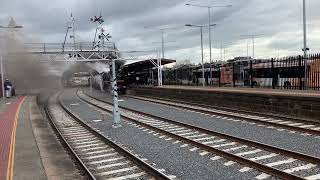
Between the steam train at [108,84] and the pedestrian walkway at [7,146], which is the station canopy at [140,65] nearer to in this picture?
the steam train at [108,84]

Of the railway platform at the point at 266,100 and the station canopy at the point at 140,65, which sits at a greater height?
the station canopy at the point at 140,65

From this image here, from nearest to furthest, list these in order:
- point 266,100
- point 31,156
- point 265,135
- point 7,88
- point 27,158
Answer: point 27,158
point 31,156
point 265,135
point 266,100
point 7,88

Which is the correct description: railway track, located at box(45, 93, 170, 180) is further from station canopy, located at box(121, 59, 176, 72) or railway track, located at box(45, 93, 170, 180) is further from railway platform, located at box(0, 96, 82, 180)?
station canopy, located at box(121, 59, 176, 72)

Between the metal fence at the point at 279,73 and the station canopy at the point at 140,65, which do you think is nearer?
the metal fence at the point at 279,73

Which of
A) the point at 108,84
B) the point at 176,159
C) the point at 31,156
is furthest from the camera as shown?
the point at 108,84

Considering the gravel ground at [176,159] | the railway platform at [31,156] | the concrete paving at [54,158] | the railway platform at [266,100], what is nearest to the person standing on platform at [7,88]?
the railway platform at [266,100]

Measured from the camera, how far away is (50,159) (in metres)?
13.3

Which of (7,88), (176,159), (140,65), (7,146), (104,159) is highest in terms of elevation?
(140,65)

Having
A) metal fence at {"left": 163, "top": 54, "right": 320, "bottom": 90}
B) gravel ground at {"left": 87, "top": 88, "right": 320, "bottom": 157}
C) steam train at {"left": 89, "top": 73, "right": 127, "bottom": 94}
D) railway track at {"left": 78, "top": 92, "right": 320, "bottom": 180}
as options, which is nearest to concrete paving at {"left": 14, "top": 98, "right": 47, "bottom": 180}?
railway track at {"left": 78, "top": 92, "right": 320, "bottom": 180}

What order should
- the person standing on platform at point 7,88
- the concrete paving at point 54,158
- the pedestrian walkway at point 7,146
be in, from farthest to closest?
the person standing on platform at point 7,88
the concrete paving at point 54,158
the pedestrian walkway at point 7,146

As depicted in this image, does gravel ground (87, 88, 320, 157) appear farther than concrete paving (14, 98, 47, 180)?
Yes

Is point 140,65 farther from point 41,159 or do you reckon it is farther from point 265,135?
point 41,159

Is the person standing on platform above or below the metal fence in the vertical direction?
below

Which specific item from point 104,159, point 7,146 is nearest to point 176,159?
point 104,159
